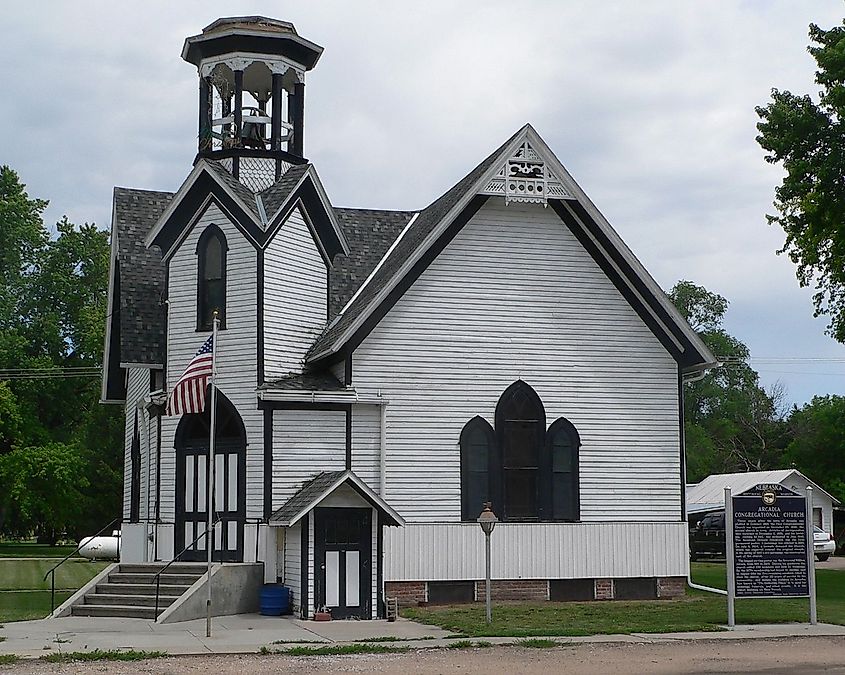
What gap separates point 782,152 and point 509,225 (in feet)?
37.5

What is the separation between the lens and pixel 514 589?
27.5 meters

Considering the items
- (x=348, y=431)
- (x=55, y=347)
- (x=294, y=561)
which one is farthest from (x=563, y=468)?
(x=55, y=347)

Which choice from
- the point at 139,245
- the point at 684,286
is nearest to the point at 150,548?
the point at 139,245

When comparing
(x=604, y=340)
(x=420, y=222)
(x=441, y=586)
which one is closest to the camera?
(x=441, y=586)

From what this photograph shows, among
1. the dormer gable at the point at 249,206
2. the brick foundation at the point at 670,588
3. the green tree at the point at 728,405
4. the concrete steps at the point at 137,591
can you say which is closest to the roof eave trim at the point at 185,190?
the dormer gable at the point at 249,206

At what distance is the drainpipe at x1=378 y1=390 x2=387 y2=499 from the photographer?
1054 inches

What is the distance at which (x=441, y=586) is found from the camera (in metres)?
27.1

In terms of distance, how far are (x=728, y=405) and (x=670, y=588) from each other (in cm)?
6859

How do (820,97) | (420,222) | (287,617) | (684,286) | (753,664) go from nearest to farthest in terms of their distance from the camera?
1. (753,664)
2. (287,617)
3. (420,222)
4. (820,97)
5. (684,286)

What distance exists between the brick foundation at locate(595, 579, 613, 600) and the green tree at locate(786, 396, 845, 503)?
4229cm

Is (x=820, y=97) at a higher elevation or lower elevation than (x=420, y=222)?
higher

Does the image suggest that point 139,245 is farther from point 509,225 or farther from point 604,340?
point 604,340

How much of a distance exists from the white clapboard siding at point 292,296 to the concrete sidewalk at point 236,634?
5.83 meters

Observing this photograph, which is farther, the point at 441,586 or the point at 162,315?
the point at 162,315
